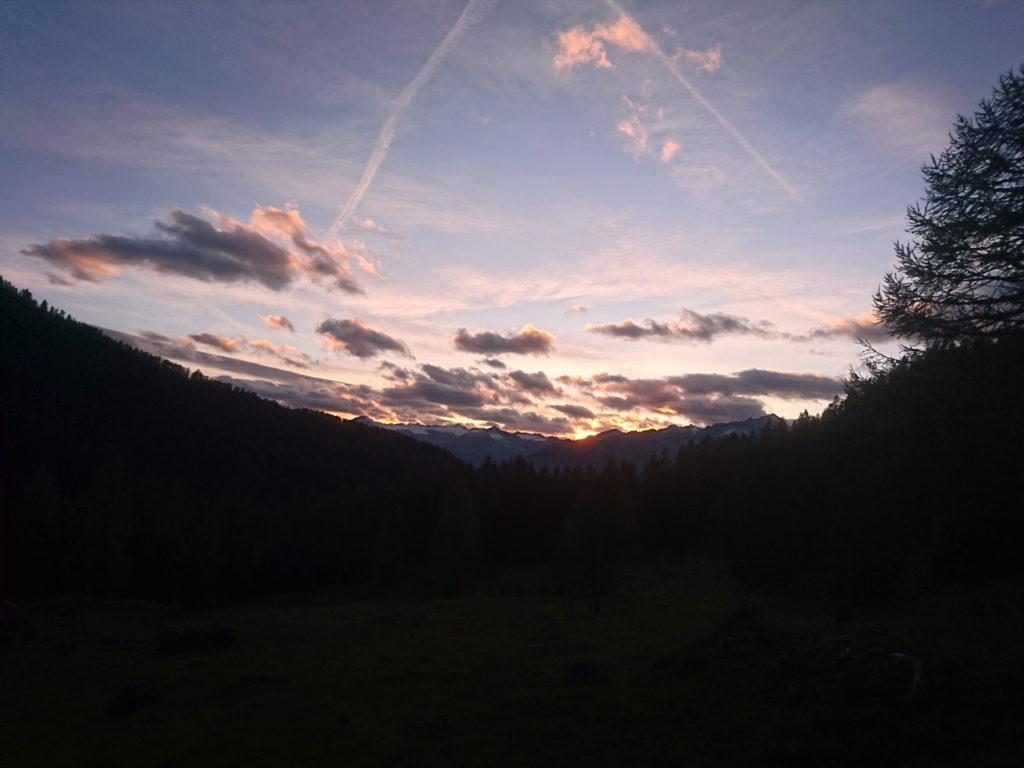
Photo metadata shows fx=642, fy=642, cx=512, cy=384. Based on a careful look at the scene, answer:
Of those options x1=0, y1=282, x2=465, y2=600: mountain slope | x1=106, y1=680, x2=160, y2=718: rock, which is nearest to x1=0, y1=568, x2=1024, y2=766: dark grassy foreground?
x1=106, y1=680, x2=160, y2=718: rock

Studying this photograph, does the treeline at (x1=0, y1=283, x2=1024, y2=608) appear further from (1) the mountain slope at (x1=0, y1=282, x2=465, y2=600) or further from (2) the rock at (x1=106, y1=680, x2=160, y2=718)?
(2) the rock at (x1=106, y1=680, x2=160, y2=718)

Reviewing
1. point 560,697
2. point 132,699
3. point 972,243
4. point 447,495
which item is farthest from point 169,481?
point 972,243

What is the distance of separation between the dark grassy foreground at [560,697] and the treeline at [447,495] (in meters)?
4.60

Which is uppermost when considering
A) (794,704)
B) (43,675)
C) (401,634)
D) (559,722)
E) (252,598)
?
(794,704)

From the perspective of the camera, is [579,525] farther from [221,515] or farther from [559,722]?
[221,515]

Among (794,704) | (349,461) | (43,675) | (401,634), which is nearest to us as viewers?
(794,704)

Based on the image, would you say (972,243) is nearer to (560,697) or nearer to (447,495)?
(560,697)

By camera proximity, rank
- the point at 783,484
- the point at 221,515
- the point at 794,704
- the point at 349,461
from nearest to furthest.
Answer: the point at 794,704
the point at 783,484
the point at 221,515
the point at 349,461

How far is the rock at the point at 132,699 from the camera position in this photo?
20.4 m

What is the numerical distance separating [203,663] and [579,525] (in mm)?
23956

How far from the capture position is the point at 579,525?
43.3 metres

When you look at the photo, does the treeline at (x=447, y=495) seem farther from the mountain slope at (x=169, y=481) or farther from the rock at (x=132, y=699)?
the rock at (x=132, y=699)

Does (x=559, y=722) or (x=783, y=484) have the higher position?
(x=783, y=484)

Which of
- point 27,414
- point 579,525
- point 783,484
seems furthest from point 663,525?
point 27,414
